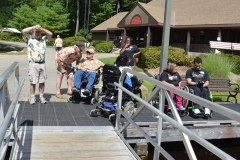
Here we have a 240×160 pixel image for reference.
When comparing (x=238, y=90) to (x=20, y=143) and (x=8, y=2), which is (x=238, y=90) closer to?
(x=20, y=143)

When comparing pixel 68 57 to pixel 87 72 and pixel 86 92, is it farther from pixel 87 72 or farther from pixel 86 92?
pixel 86 92

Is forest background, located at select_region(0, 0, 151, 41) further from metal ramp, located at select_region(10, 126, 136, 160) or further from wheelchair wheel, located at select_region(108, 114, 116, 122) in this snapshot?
metal ramp, located at select_region(10, 126, 136, 160)

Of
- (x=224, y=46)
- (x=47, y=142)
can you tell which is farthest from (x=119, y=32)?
(x=47, y=142)

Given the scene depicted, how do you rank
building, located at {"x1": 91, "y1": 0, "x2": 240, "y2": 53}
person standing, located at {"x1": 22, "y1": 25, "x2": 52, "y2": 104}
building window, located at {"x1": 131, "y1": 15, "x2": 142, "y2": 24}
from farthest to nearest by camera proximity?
1. building window, located at {"x1": 131, "y1": 15, "x2": 142, "y2": 24}
2. building, located at {"x1": 91, "y1": 0, "x2": 240, "y2": 53}
3. person standing, located at {"x1": 22, "y1": 25, "x2": 52, "y2": 104}

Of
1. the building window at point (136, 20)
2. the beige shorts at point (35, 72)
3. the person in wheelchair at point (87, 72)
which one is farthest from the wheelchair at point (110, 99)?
the building window at point (136, 20)

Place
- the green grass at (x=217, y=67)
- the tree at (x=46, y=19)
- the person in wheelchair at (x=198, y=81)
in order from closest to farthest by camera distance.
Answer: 1. the person in wheelchair at (x=198, y=81)
2. the green grass at (x=217, y=67)
3. the tree at (x=46, y=19)

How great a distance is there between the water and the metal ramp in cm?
142

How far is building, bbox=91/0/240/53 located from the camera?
1000 inches

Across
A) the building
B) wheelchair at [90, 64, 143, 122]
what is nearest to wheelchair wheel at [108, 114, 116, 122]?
wheelchair at [90, 64, 143, 122]

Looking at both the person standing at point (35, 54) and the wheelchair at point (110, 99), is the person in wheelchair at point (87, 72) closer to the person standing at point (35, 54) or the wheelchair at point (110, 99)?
the wheelchair at point (110, 99)

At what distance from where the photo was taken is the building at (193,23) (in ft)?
83.4

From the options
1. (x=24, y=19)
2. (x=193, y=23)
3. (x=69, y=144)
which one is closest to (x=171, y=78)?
(x=69, y=144)

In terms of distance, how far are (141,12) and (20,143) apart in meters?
26.9

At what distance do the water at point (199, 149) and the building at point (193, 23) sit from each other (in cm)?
1730
